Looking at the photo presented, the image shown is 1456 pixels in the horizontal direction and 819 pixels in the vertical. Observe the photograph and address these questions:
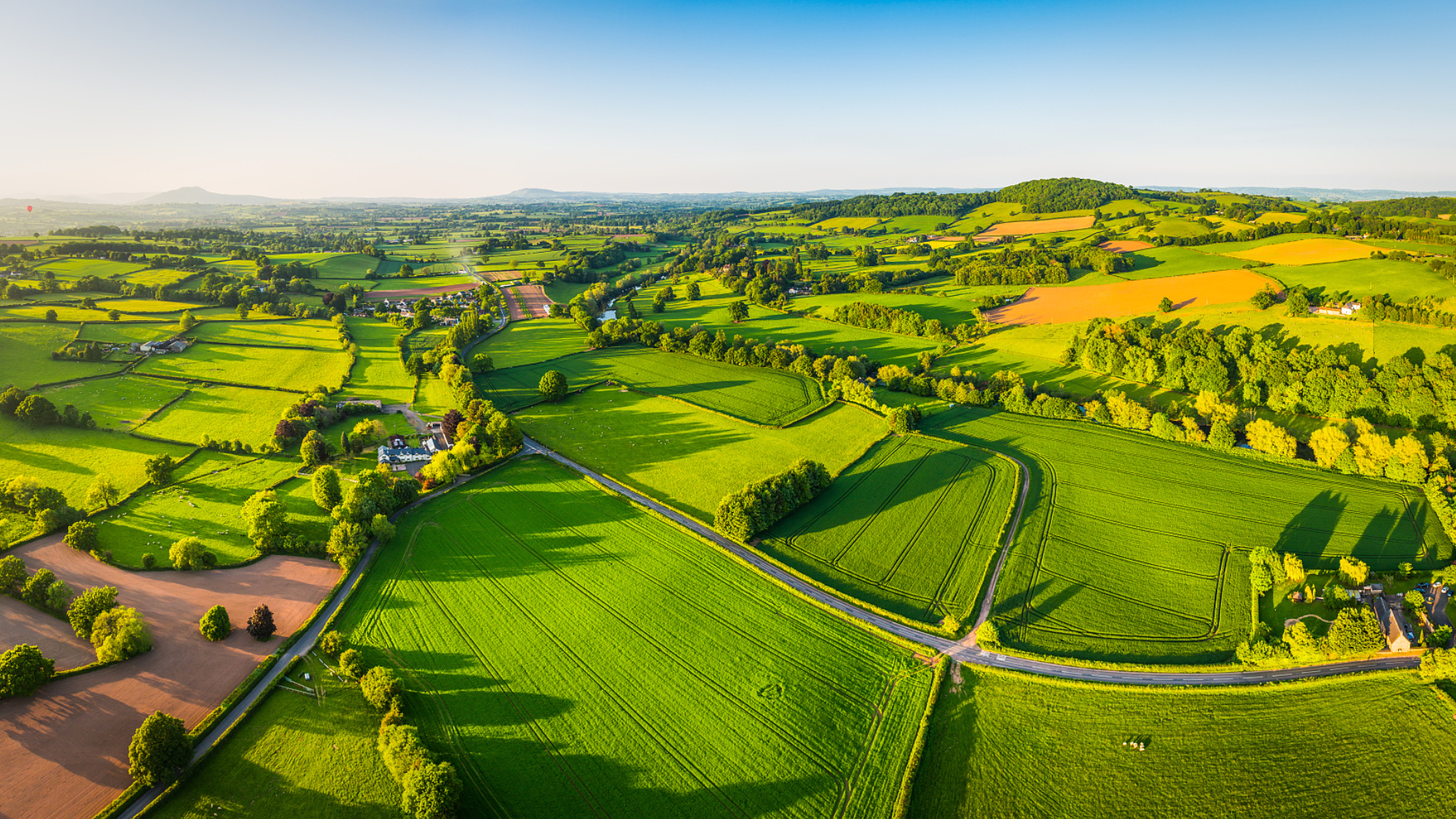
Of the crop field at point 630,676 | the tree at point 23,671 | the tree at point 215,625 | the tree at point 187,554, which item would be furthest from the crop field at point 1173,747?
the tree at point 187,554

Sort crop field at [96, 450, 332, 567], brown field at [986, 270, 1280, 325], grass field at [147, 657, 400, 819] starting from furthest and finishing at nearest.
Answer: brown field at [986, 270, 1280, 325]
crop field at [96, 450, 332, 567]
grass field at [147, 657, 400, 819]

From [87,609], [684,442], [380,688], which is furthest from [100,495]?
[684,442]

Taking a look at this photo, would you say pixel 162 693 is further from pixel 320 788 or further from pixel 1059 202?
pixel 1059 202

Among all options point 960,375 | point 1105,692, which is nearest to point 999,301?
point 960,375

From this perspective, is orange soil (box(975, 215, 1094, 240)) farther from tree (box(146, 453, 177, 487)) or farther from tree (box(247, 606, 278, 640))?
tree (box(146, 453, 177, 487))

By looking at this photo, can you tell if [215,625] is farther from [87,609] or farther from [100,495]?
[100,495]

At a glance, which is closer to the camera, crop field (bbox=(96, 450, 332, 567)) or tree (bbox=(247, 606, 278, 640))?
tree (bbox=(247, 606, 278, 640))

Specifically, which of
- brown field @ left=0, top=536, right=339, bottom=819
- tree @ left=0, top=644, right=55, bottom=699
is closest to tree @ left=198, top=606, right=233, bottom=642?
brown field @ left=0, top=536, right=339, bottom=819
